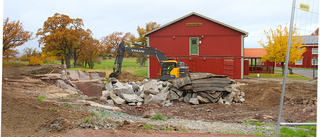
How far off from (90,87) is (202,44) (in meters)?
13.6

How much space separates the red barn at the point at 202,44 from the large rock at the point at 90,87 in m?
10.1

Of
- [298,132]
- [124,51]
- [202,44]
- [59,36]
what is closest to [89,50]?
[59,36]

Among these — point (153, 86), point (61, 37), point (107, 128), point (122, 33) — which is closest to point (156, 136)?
point (107, 128)

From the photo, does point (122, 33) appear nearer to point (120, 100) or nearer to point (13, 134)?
point (120, 100)

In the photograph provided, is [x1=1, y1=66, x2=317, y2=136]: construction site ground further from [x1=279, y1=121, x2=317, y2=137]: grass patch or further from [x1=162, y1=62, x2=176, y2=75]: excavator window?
[x1=162, y1=62, x2=176, y2=75]: excavator window

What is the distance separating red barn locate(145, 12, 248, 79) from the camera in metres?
25.5

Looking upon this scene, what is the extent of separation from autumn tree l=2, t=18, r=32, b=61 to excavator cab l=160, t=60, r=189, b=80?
2038 centimetres

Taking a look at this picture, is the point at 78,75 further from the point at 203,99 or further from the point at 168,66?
the point at 203,99

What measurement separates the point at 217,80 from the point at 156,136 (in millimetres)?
9587

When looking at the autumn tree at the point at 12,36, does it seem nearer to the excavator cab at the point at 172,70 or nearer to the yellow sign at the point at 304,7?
the excavator cab at the point at 172,70

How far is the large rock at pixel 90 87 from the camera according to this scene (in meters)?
16.0

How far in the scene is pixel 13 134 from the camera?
21.7 ft

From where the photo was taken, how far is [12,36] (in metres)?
29.2

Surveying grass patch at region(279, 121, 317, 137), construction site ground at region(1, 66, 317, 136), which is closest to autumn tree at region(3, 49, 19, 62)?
construction site ground at region(1, 66, 317, 136)
